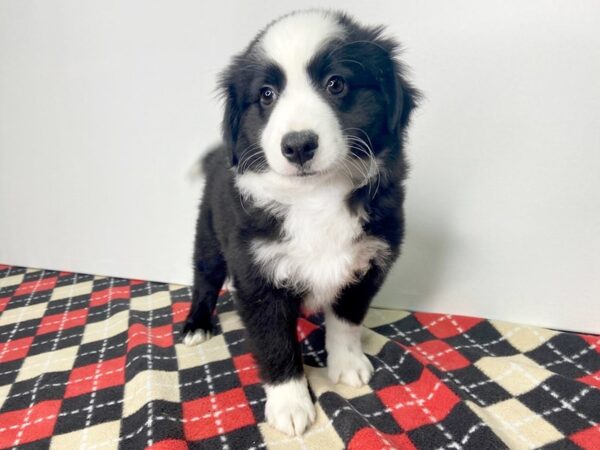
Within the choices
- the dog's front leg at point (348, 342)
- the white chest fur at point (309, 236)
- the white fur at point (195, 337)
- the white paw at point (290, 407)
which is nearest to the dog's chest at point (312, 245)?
the white chest fur at point (309, 236)

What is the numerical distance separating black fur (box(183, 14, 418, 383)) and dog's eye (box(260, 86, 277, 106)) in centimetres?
2

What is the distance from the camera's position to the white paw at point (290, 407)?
1312 millimetres

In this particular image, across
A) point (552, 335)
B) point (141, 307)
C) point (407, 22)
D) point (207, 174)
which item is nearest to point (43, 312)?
point (141, 307)

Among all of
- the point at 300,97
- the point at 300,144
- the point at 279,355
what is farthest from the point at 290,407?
the point at 300,97

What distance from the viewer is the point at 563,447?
4.02ft

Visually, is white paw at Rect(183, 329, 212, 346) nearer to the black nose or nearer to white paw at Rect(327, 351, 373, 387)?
white paw at Rect(327, 351, 373, 387)

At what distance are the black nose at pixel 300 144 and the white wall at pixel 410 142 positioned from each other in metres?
0.90

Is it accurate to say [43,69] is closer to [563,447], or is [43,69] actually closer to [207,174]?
[207,174]

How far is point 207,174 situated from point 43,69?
110 cm

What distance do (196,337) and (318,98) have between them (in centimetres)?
110

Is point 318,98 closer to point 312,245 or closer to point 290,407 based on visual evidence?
point 312,245

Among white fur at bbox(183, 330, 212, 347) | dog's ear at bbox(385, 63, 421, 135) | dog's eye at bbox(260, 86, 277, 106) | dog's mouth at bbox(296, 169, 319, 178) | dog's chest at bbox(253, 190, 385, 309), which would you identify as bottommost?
white fur at bbox(183, 330, 212, 347)

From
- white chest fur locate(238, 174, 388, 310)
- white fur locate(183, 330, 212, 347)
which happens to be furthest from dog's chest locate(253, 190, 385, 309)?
white fur locate(183, 330, 212, 347)

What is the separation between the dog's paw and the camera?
1815 millimetres
